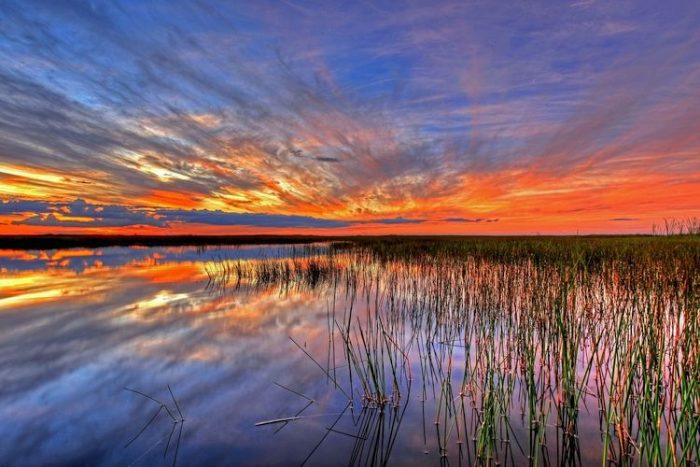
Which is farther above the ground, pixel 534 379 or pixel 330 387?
pixel 534 379

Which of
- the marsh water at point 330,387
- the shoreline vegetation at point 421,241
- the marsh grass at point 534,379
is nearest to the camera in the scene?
the marsh grass at point 534,379

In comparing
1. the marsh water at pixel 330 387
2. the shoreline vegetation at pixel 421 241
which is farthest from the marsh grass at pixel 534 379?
the shoreline vegetation at pixel 421 241

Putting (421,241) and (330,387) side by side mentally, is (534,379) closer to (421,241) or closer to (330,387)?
(330,387)

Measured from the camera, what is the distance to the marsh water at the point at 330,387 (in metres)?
4.11

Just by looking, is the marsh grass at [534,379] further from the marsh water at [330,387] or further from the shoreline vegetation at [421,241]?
the shoreline vegetation at [421,241]

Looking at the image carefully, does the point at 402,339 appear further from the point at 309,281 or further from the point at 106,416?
the point at 309,281

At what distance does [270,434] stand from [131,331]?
6.27 m

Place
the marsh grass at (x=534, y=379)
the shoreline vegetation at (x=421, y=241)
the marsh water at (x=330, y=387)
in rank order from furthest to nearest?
the shoreline vegetation at (x=421, y=241), the marsh water at (x=330, y=387), the marsh grass at (x=534, y=379)

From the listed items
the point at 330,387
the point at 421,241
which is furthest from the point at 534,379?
the point at 421,241

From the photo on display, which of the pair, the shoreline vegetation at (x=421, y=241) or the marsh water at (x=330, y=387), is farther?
the shoreline vegetation at (x=421, y=241)

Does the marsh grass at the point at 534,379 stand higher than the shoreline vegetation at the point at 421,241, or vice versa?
the shoreline vegetation at the point at 421,241

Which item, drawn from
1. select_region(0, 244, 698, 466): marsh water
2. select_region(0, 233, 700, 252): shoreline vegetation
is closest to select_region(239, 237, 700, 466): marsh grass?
select_region(0, 244, 698, 466): marsh water

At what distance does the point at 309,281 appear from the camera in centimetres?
1616

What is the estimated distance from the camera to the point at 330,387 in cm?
580
